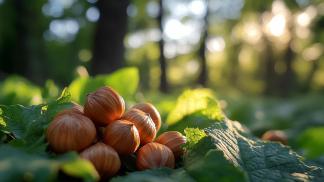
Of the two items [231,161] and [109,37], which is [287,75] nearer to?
[109,37]

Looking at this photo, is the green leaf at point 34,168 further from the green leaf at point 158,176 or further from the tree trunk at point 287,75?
the tree trunk at point 287,75

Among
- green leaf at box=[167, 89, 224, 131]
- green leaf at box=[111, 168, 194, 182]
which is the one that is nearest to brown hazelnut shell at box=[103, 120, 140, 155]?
green leaf at box=[111, 168, 194, 182]

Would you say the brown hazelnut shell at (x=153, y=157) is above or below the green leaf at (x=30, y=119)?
below

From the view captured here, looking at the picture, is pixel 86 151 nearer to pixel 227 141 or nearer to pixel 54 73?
pixel 227 141

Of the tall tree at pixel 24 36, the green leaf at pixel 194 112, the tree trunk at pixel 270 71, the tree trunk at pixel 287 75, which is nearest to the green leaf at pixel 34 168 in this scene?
the green leaf at pixel 194 112

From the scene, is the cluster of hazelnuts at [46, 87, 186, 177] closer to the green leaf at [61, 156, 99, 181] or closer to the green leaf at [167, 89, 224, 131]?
the green leaf at [61, 156, 99, 181]
